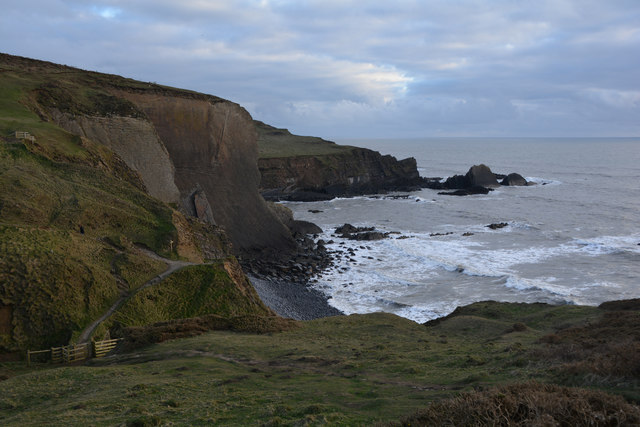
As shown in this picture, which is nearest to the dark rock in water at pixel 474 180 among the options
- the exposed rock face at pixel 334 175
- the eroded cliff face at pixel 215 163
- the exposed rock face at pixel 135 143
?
the exposed rock face at pixel 334 175

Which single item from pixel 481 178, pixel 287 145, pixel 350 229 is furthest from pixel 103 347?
pixel 481 178

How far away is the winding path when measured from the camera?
1953 centimetres

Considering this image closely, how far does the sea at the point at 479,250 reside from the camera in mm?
35844

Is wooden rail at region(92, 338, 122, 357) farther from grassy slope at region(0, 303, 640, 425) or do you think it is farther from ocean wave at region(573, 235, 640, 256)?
ocean wave at region(573, 235, 640, 256)

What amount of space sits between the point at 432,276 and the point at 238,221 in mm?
18706

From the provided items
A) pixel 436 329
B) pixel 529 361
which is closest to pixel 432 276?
pixel 436 329

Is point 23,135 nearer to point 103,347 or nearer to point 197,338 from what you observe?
point 103,347

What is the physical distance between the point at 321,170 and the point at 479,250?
44.9 meters

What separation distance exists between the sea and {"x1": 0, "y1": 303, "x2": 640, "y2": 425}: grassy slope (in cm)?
1401

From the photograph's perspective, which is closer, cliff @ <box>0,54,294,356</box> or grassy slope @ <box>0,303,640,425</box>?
grassy slope @ <box>0,303,640,425</box>

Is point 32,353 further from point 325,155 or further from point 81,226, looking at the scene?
point 325,155

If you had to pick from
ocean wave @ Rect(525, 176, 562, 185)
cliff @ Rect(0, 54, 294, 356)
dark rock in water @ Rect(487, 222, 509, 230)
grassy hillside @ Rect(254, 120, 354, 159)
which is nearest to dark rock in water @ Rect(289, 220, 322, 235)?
cliff @ Rect(0, 54, 294, 356)

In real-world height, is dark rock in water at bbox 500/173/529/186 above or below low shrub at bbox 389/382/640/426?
above

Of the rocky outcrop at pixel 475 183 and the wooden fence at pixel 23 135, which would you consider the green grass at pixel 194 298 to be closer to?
the wooden fence at pixel 23 135
